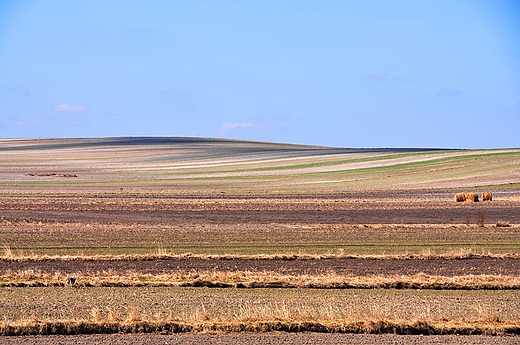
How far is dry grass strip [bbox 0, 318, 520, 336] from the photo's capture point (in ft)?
42.1

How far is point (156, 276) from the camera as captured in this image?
1881 cm

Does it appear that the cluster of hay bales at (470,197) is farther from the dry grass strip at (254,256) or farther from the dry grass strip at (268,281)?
the dry grass strip at (268,281)

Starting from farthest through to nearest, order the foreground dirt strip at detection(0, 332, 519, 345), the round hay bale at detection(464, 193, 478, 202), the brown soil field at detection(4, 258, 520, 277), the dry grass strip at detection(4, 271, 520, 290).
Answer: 1. the round hay bale at detection(464, 193, 478, 202)
2. the brown soil field at detection(4, 258, 520, 277)
3. the dry grass strip at detection(4, 271, 520, 290)
4. the foreground dirt strip at detection(0, 332, 519, 345)

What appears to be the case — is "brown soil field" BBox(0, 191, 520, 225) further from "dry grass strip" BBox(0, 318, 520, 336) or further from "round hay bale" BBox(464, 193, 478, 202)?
"dry grass strip" BBox(0, 318, 520, 336)

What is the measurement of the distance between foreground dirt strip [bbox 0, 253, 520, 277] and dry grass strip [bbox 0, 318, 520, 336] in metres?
6.29

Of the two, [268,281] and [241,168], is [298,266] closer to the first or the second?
[268,281]

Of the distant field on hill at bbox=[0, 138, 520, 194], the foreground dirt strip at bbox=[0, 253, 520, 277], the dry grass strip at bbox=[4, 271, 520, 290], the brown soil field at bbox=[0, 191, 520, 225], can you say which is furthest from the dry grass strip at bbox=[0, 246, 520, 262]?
the distant field on hill at bbox=[0, 138, 520, 194]

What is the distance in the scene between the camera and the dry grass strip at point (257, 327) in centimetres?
1284

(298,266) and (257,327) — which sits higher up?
(257,327)

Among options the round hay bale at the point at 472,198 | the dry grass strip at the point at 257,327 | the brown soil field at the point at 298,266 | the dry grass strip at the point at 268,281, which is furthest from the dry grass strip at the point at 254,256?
the round hay bale at the point at 472,198

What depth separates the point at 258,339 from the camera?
12477 mm

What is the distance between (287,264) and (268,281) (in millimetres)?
3448

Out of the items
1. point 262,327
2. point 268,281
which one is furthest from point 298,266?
point 262,327

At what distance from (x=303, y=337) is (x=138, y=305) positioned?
3759 millimetres
